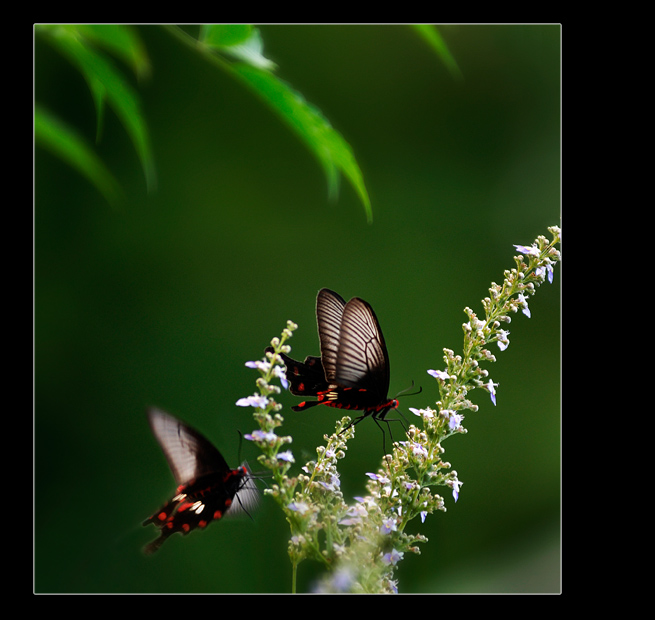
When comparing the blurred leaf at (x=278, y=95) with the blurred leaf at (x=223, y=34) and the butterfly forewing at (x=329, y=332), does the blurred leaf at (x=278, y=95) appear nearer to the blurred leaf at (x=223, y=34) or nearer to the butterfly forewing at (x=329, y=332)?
the blurred leaf at (x=223, y=34)

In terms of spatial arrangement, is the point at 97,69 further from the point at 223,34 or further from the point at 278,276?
the point at 278,276

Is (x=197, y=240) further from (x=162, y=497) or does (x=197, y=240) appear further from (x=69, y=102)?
(x=162, y=497)

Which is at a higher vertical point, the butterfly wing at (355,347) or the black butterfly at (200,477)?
the butterfly wing at (355,347)

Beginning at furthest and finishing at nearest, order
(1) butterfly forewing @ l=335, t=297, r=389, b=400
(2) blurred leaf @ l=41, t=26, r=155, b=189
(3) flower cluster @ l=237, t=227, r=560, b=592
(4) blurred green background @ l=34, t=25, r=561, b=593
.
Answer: (4) blurred green background @ l=34, t=25, r=561, b=593 < (1) butterfly forewing @ l=335, t=297, r=389, b=400 < (3) flower cluster @ l=237, t=227, r=560, b=592 < (2) blurred leaf @ l=41, t=26, r=155, b=189

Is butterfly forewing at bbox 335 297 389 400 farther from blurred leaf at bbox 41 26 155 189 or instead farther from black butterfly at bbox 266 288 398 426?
blurred leaf at bbox 41 26 155 189

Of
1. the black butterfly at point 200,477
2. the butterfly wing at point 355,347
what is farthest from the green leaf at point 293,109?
the black butterfly at point 200,477

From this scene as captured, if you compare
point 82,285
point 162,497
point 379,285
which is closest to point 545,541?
point 379,285

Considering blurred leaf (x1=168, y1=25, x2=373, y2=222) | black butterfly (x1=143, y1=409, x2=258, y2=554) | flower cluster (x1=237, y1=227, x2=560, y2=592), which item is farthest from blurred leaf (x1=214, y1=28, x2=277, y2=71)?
black butterfly (x1=143, y1=409, x2=258, y2=554)
